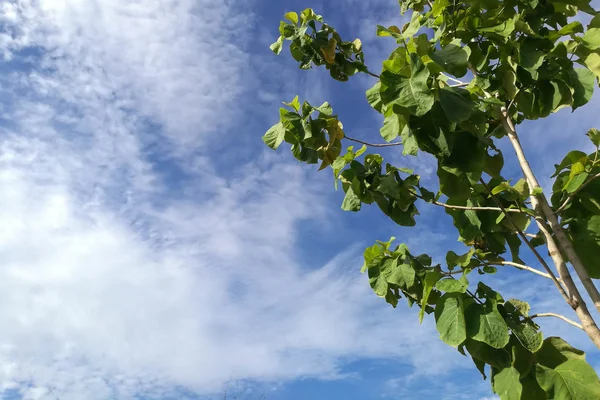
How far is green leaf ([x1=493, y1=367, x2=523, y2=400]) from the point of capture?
2.22 m

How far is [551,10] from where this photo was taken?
2883 mm

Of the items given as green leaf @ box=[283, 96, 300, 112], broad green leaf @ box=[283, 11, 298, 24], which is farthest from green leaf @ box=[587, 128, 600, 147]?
broad green leaf @ box=[283, 11, 298, 24]

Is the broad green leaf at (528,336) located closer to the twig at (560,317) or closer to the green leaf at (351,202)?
Answer: the twig at (560,317)

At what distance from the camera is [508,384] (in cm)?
228

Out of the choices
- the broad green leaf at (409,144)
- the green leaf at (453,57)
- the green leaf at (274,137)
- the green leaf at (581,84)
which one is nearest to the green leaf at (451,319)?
the broad green leaf at (409,144)

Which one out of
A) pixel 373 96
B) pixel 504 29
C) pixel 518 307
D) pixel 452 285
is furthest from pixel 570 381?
pixel 504 29

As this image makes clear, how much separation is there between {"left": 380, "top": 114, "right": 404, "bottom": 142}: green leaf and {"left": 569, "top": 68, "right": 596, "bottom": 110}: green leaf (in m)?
1.09

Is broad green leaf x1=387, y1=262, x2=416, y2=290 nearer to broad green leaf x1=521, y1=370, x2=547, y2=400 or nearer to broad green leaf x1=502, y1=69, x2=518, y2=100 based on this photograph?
broad green leaf x1=521, y1=370, x2=547, y2=400

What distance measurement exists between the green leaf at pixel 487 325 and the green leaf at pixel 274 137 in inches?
62.3

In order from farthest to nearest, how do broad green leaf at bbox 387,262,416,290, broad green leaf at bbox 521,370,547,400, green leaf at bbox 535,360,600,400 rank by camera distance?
broad green leaf at bbox 387,262,416,290 → broad green leaf at bbox 521,370,547,400 → green leaf at bbox 535,360,600,400

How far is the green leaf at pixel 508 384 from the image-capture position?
2217 mm

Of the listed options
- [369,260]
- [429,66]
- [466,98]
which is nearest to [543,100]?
[466,98]

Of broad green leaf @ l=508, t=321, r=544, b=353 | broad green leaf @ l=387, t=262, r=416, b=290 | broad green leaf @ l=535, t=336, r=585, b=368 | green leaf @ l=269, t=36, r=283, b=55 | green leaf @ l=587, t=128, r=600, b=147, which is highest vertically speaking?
green leaf @ l=269, t=36, r=283, b=55

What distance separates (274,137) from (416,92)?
4.31 ft
